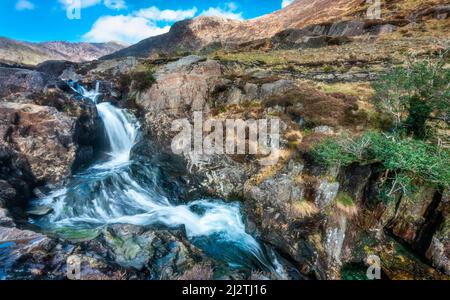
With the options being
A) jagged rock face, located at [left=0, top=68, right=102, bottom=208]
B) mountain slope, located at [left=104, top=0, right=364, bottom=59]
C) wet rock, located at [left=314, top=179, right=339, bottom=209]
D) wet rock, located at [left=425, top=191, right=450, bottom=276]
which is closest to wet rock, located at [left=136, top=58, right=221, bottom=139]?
jagged rock face, located at [left=0, top=68, right=102, bottom=208]

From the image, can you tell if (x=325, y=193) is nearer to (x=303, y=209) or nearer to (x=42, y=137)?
(x=303, y=209)

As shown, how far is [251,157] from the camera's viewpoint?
15.3 meters

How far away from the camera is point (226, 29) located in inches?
4161

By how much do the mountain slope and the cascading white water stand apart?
73098 millimetres

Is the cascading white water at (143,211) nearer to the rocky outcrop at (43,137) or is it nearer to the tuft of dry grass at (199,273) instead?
the rocky outcrop at (43,137)

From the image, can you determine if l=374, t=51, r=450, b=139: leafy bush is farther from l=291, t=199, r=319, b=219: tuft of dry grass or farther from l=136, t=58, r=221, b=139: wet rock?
l=136, t=58, r=221, b=139: wet rock

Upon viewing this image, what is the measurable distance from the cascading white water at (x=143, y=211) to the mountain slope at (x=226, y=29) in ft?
240

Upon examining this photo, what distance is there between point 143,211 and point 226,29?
105031mm

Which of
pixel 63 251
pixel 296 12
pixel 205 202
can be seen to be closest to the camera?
pixel 63 251

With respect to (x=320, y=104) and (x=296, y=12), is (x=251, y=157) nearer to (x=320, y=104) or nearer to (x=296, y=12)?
(x=320, y=104)

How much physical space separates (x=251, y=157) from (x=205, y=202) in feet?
11.9
